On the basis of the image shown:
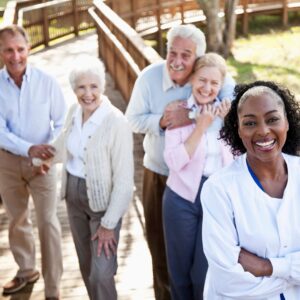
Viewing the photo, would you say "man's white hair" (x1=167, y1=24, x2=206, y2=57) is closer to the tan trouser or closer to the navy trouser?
the navy trouser

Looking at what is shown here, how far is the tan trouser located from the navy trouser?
2.96 ft

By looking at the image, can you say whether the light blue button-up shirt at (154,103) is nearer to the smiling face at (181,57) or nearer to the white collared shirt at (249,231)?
the smiling face at (181,57)

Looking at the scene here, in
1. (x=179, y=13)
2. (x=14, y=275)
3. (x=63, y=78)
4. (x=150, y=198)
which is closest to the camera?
(x=150, y=198)

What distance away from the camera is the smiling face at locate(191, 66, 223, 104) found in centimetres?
296

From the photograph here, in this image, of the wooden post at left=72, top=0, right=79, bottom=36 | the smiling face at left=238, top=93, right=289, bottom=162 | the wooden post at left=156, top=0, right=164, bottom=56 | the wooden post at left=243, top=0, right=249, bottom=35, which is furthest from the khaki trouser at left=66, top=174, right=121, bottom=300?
the wooden post at left=243, top=0, right=249, bottom=35

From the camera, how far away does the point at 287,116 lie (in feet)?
7.19

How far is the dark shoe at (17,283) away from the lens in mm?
4070

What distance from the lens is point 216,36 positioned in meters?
13.6

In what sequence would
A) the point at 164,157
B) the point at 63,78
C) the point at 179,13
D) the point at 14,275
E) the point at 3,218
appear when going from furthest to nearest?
the point at 179,13 → the point at 63,78 → the point at 3,218 → the point at 14,275 → the point at 164,157

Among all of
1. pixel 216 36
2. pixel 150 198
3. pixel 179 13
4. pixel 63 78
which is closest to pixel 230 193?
pixel 150 198

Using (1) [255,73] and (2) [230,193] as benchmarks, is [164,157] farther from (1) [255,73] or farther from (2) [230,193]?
(1) [255,73]

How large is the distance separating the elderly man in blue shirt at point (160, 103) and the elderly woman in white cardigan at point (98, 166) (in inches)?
6.9

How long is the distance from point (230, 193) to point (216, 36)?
11853mm

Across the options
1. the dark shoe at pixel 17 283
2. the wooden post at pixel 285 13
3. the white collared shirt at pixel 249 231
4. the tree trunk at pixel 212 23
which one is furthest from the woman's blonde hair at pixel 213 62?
the wooden post at pixel 285 13
